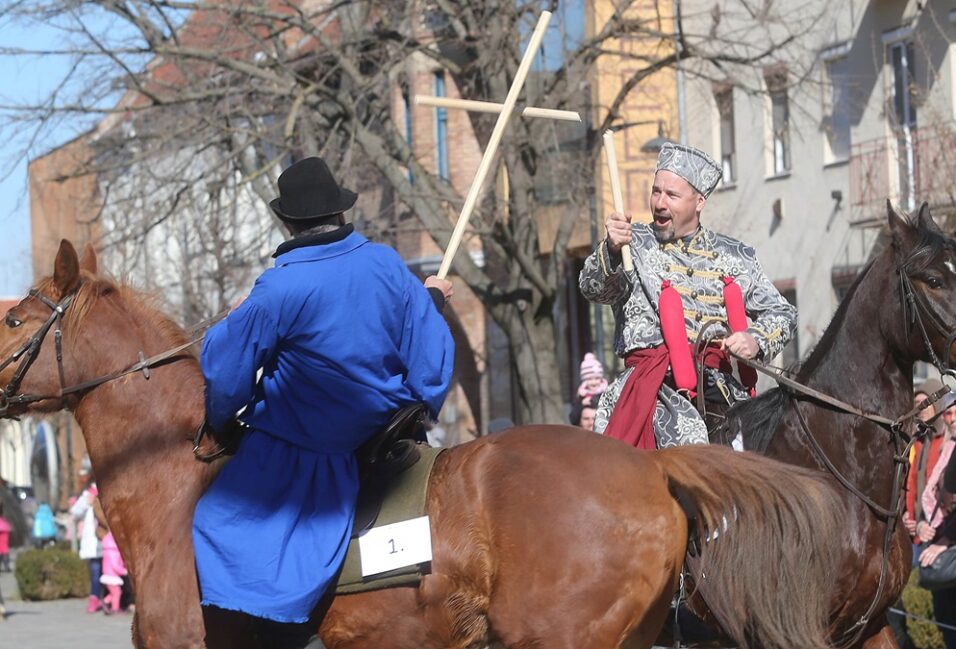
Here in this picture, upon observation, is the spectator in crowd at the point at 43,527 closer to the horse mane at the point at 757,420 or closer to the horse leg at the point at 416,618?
the horse mane at the point at 757,420

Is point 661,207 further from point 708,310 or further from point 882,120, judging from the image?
point 882,120

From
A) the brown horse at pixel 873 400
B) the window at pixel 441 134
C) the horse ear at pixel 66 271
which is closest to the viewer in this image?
the horse ear at pixel 66 271

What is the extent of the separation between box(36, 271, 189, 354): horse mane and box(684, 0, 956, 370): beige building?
13.3 metres

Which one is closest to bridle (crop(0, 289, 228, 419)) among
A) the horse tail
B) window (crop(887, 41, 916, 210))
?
the horse tail

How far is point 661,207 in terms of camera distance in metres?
7.34

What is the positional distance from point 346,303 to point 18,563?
61.8ft

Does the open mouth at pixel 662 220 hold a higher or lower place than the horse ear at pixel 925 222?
higher

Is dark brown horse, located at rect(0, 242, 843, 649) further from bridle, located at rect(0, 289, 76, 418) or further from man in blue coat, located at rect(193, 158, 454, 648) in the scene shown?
man in blue coat, located at rect(193, 158, 454, 648)

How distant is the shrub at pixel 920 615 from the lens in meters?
11.2

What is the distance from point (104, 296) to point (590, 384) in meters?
6.38

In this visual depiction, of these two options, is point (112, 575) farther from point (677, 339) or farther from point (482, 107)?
point (677, 339)

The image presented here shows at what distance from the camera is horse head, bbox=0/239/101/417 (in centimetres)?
602

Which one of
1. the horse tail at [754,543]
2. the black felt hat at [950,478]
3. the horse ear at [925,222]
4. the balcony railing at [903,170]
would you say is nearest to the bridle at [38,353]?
the horse tail at [754,543]

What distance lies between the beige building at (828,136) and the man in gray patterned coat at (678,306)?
36.4 ft
